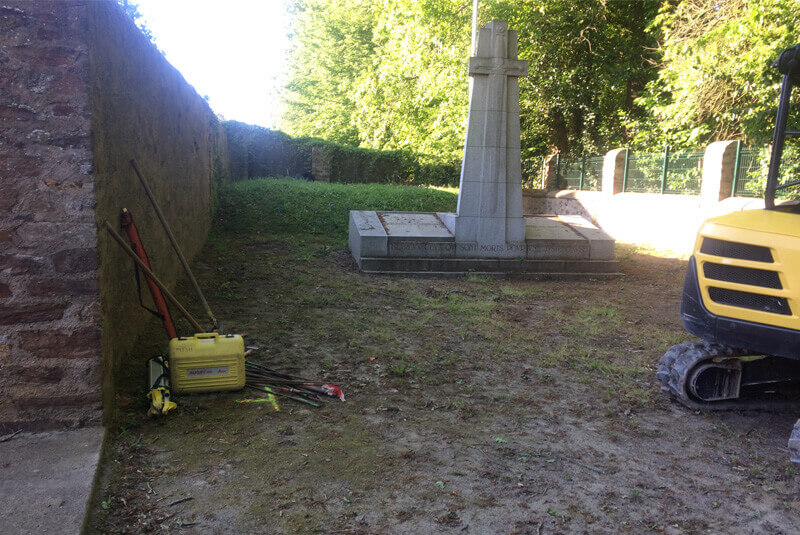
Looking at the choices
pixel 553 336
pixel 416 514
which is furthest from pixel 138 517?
pixel 553 336

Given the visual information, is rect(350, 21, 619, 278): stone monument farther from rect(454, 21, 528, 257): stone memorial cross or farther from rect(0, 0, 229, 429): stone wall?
rect(0, 0, 229, 429): stone wall

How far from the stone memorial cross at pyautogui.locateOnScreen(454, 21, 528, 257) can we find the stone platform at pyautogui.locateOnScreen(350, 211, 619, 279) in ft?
0.28

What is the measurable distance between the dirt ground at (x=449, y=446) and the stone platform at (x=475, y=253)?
9.78ft

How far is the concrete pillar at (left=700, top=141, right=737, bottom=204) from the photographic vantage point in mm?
12281

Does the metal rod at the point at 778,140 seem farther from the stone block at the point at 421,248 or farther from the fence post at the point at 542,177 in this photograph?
the fence post at the point at 542,177

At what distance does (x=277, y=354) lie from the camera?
5.31 metres

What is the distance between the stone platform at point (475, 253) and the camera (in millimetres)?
9602

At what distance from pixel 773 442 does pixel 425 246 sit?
630 cm

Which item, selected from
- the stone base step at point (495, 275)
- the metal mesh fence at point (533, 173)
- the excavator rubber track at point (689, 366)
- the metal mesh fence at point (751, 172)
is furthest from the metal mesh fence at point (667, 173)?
the excavator rubber track at point (689, 366)

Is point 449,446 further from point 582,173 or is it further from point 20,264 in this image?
point 582,173

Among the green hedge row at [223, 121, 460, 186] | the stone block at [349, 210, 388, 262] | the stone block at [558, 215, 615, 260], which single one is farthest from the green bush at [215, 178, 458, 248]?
the green hedge row at [223, 121, 460, 186]

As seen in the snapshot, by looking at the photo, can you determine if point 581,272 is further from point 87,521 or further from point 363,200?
point 87,521

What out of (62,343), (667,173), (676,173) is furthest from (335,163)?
(62,343)

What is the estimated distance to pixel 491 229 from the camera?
9852mm
